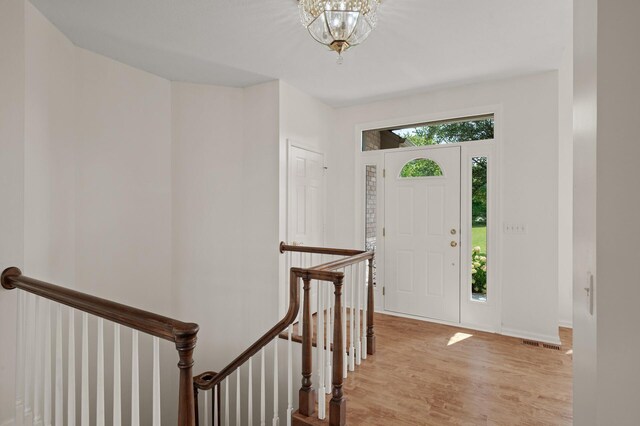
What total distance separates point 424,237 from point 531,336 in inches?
56.1

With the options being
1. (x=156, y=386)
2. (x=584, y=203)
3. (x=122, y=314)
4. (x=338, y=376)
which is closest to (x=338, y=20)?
(x=584, y=203)

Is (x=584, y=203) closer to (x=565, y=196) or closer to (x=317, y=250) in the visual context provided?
(x=317, y=250)

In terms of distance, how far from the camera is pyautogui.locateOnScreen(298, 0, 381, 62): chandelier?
6.53 feet

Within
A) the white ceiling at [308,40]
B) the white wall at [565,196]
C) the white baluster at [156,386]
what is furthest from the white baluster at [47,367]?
the white wall at [565,196]

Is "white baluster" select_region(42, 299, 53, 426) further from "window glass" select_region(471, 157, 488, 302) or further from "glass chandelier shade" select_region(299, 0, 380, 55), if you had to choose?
"window glass" select_region(471, 157, 488, 302)

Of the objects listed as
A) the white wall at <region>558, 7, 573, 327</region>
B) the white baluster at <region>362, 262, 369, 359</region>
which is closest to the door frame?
the white wall at <region>558, 7, 573, 327</region>

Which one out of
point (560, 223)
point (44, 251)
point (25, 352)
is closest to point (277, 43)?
point (44, 251)

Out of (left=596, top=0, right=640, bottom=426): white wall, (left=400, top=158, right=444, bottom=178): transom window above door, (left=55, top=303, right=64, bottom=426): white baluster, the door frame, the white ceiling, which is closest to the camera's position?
(left=596, top=0, right=640, bottom=426): white wall

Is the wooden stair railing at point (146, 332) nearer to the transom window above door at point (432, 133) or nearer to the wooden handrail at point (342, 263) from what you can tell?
the wooden handrail at point (342, 263)

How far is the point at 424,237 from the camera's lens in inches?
160

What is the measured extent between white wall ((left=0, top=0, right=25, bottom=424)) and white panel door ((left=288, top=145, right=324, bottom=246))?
7.46 feet

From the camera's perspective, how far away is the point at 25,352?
1974 mm

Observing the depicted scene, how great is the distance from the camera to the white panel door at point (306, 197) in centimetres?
391

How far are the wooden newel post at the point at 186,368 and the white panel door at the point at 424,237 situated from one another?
3197mm
